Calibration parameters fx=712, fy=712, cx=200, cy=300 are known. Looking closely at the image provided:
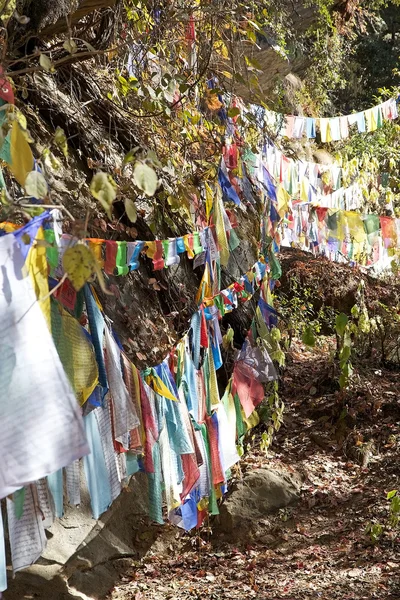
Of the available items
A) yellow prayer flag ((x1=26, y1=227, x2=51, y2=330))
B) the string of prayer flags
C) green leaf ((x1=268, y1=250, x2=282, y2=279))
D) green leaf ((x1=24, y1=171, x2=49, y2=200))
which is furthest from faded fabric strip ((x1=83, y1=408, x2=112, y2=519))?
the string of prayer flags

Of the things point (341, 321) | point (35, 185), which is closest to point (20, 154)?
point (35, 185)

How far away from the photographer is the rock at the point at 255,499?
19.2ft

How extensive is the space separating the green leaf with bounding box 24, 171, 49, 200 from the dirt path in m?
3.56

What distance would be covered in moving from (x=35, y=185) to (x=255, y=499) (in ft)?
14.7

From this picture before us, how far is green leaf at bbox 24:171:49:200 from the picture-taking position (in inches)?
86.4

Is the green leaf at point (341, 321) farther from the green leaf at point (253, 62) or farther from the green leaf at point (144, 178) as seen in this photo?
the green leaf at point (144, 178)

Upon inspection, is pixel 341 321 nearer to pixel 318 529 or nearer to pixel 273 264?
pixel 273 264

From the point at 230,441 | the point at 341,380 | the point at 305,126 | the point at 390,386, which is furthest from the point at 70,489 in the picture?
the point at 305,126

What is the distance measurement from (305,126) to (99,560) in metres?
5.40

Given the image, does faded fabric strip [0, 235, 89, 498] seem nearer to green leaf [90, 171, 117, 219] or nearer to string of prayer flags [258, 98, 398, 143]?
green leaf [90, 171, 117, 219]

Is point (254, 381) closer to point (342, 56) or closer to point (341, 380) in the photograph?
point (341, 380)

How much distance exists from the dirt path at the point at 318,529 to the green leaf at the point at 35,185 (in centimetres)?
356

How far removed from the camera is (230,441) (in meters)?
4.79

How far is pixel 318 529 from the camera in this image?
234 inches
